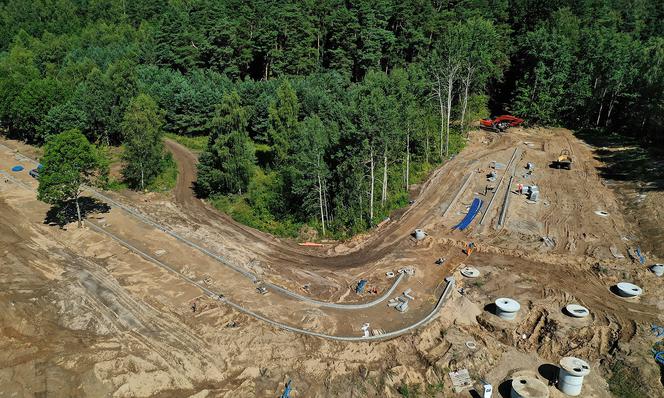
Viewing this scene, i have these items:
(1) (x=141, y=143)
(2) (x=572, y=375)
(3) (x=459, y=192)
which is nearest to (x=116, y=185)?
(1) (x=141, y=143)

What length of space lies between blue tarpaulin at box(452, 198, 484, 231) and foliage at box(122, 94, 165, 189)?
3749cm

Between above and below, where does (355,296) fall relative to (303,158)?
below

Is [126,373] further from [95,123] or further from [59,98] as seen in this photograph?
[59,98]

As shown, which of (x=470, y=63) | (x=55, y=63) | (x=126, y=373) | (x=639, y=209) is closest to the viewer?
(x=126, y=373)

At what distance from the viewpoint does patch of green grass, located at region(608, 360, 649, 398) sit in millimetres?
28578

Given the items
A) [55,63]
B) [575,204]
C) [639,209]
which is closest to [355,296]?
[575,204]

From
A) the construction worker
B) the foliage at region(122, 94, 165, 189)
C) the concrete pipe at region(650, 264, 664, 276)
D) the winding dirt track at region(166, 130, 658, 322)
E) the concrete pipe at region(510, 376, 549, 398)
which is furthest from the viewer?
the foliage at region(122, 94, 165, 189)

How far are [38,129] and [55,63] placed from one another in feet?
164

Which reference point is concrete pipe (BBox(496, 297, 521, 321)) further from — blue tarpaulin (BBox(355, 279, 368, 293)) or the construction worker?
blue tarpaulin (BBox(355, 279, 368, 293))

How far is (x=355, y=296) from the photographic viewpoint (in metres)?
36.5

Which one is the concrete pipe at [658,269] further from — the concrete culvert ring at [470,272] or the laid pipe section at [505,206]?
the concrete culvert ring at [470,272]

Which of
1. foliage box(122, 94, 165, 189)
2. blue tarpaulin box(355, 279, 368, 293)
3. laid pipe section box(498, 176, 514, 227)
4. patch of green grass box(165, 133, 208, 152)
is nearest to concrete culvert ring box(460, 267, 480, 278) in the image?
blue tarpaulin box(355, 279, 368, 293)

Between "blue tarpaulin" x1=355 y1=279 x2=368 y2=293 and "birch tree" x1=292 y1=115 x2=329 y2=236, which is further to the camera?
"birch tree" x1=292 y1=115 x2=329 y2=236

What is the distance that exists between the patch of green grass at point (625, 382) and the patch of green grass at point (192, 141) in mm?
59967
